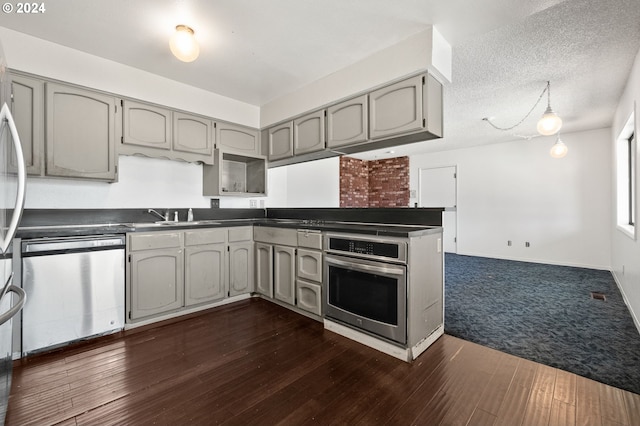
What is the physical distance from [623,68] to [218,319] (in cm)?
462

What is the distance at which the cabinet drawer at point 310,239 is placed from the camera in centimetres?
257

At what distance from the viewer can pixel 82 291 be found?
2.19 meters

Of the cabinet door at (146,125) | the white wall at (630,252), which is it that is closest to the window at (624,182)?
the white wall at (630,252)

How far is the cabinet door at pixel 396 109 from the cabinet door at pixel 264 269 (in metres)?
1.67

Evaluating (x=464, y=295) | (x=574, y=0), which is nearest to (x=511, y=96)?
(x=574, y=0)

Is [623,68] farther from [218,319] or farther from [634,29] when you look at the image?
[218,319]

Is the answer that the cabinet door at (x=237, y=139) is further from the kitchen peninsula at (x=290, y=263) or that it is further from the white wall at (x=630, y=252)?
the white wall at (x=630, y=252)

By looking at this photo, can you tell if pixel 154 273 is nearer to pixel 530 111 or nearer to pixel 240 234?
pixel 240 234

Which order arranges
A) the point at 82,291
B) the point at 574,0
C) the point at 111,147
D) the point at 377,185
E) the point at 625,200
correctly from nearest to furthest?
the point at 574,0, the point at 82,291, the point at 111,147, the point at 625,200, the point at 377,185

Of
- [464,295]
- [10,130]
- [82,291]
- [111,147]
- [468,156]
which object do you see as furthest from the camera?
[468,156]

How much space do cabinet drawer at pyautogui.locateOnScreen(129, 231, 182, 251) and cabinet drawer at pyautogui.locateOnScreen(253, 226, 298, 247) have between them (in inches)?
32.9

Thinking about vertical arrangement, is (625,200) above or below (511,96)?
below

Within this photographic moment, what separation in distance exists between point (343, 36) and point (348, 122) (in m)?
0.71

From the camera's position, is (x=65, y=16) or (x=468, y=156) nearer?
(x=65, y=16)
